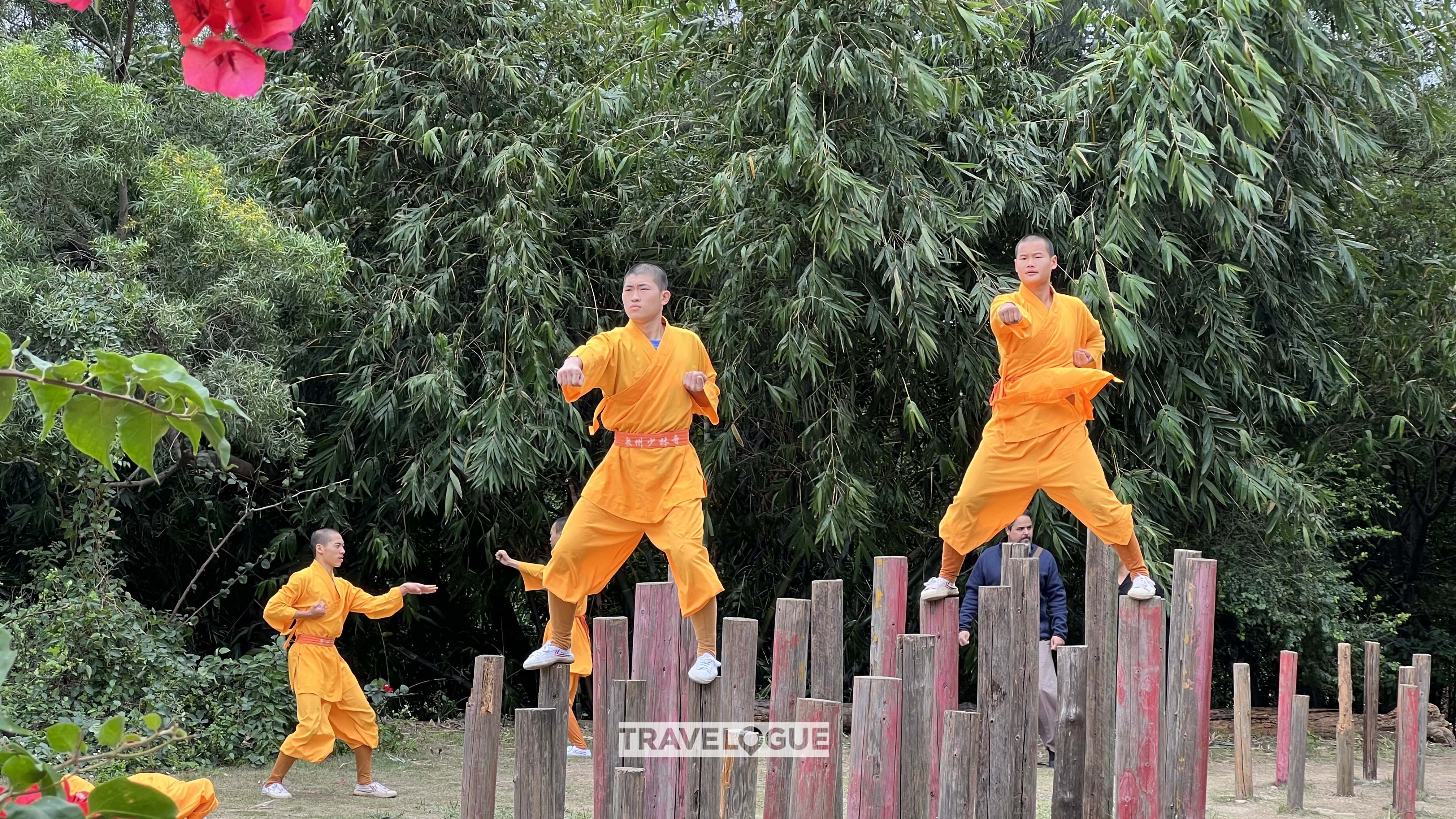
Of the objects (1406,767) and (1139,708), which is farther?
(1406,767)

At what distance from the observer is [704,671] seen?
161 inches

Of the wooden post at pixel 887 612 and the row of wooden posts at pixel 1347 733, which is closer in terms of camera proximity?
the wooden post at pixel 887 612

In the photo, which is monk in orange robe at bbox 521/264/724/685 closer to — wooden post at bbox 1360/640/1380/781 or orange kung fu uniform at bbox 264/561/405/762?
orange kung fu uniform at bbox 264/561/405/762

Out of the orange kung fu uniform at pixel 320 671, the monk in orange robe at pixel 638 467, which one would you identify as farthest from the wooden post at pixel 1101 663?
the orange kung fu uniform at pixel 320 671

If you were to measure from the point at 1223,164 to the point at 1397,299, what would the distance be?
262 centimetres

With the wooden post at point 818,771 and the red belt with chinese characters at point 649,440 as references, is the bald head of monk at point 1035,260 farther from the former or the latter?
the wooden post at point 818,771

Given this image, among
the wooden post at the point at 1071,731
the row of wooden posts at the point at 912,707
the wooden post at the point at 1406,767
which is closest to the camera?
the row of wooden posts at the point at 912,707

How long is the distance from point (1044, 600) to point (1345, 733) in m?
1.72

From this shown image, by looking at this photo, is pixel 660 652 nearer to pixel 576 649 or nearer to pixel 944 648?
pixel 944 648

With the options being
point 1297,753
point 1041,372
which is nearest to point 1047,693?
point 1297,753

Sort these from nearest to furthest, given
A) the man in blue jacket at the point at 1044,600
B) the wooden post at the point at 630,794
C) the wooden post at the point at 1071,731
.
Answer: the wooden post at the point at 630,794
the wooden post at the point at 1071,731
the man in blue jacket at the point at 1044,600

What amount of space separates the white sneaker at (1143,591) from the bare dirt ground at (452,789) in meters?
2.37

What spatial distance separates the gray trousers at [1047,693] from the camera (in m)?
6.50

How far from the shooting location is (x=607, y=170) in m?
7.94
